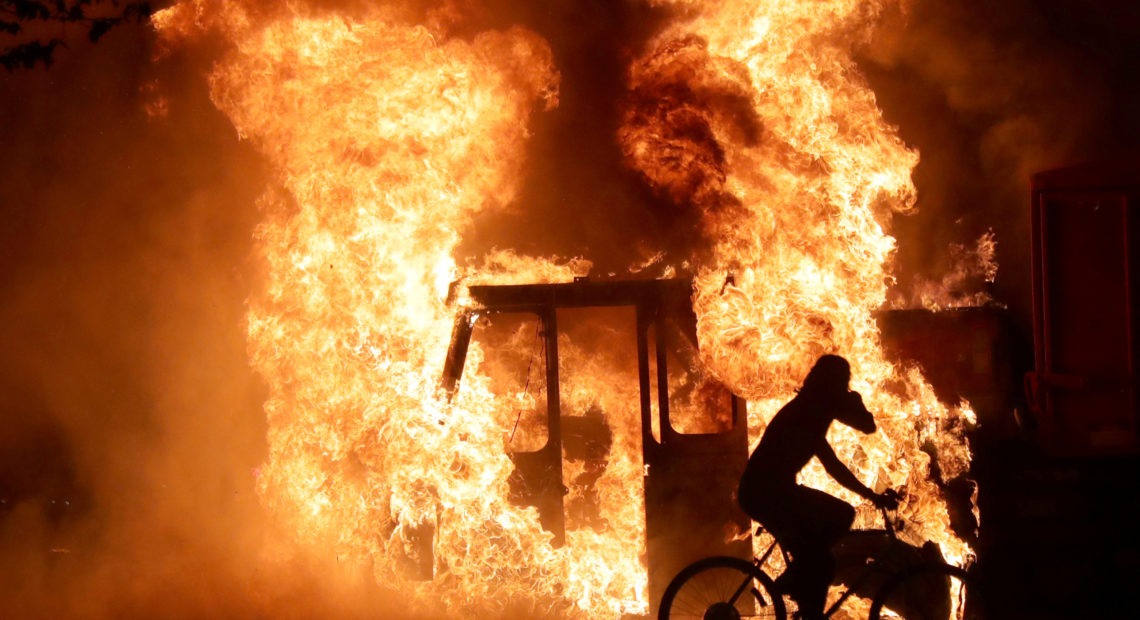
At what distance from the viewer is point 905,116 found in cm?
1215

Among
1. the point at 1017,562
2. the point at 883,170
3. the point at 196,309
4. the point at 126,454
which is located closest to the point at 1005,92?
the point at 883,170

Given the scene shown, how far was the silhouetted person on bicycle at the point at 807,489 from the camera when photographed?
5.43 meters

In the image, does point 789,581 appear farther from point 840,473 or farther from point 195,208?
point 195,208

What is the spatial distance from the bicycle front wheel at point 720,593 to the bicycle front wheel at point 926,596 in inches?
27.3

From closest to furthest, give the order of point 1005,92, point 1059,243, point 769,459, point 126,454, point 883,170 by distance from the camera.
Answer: point 769,459, point 1059,243, point 883,170, point 126,454, point 1005,92

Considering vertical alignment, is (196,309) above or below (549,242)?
below

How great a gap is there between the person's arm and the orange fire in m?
1.54

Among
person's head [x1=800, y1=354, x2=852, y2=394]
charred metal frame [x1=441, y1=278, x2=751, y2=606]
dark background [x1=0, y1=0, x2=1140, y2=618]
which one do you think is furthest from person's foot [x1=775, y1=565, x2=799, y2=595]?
dark background [x1=0, y1=0, x2=1140, y2=618]

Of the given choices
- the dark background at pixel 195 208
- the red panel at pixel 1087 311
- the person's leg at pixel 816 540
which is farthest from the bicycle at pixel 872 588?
the dark background at pixel 195 208

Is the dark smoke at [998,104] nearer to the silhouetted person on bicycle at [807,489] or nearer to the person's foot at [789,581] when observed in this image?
the silhouetted person on bicycle at [807,489]

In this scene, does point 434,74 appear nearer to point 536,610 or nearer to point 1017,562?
point 536,610

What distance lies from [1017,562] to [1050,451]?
1293 mm

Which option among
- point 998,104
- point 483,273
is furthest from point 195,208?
point 998,104

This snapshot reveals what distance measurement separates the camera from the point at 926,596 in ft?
18.1
